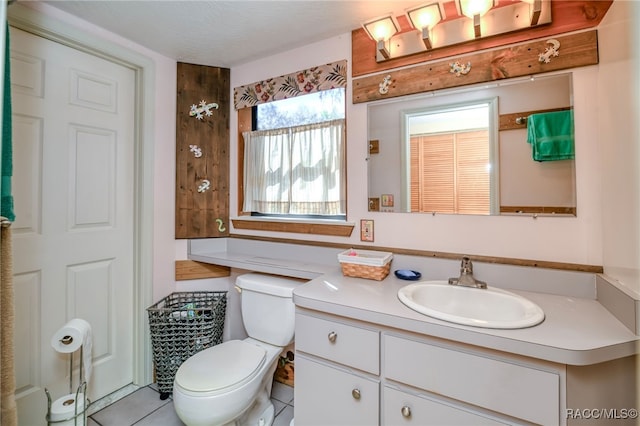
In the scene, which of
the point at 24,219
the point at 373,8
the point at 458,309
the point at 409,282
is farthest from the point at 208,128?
the point at 458,309

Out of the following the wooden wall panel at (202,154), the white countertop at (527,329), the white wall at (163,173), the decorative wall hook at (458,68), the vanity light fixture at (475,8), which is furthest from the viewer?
the wooden wall panel at (202,154)

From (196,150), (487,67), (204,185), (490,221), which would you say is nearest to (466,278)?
(490,221)

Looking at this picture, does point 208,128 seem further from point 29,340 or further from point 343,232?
point 29,340

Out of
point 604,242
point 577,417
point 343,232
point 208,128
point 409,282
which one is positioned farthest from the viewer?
point 208,128

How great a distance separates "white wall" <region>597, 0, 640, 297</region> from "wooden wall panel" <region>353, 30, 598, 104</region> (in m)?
0.07

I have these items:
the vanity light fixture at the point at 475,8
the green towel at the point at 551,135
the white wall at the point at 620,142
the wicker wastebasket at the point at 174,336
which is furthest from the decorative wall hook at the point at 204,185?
the white wall at the point at 620,142

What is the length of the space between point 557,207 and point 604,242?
0.67 feet

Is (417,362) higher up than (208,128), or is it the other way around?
(208,128)

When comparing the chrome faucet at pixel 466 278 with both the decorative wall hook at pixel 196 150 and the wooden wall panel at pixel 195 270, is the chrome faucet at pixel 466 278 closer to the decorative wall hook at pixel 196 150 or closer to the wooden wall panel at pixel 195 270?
the wooden wall panel at pixel 195 270

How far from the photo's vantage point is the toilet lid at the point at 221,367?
128 centimetres

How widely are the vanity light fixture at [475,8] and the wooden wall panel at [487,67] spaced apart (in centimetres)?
14

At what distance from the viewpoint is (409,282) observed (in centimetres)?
141

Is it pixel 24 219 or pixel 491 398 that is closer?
pixel 491 398

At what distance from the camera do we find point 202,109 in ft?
6.91
